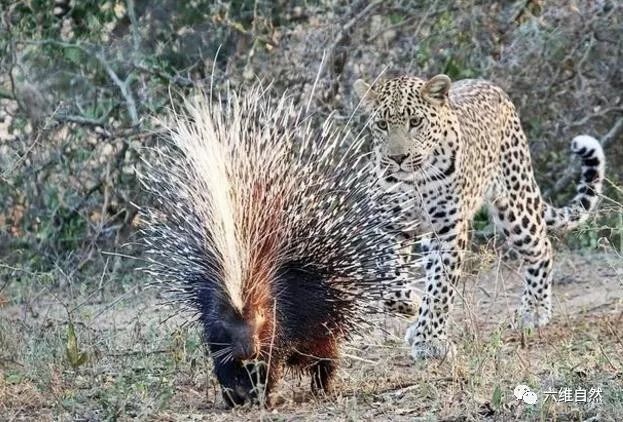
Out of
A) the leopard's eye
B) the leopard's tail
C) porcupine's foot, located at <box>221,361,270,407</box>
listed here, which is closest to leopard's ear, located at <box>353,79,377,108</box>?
the leopard's eye

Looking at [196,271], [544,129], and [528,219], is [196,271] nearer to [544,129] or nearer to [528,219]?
[528,219]

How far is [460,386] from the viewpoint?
5.74 m

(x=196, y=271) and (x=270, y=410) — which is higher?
(x=196, y=271)

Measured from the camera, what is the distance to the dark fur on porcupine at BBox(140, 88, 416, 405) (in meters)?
5.47

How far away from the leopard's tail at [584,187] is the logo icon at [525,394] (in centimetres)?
318

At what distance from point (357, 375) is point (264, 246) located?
3.39 feet

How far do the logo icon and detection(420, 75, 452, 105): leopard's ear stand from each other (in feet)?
7.55

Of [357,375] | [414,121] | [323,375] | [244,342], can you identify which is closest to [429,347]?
[357,375]

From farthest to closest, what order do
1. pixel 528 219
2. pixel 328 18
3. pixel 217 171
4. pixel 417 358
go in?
pixel 328 18, pixel 528 219, pixel 417 358, pixel 217 171

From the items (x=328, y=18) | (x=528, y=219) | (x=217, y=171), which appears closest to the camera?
(x=217, y=171)

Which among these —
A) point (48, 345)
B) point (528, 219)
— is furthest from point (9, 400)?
point (528, 219)

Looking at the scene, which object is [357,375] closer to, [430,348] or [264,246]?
[430,348]

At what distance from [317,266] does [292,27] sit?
4.62 metres

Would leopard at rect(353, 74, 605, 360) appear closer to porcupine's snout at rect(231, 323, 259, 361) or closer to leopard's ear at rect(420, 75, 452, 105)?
leopard's ear at rect(420, 75, 452, 105)
